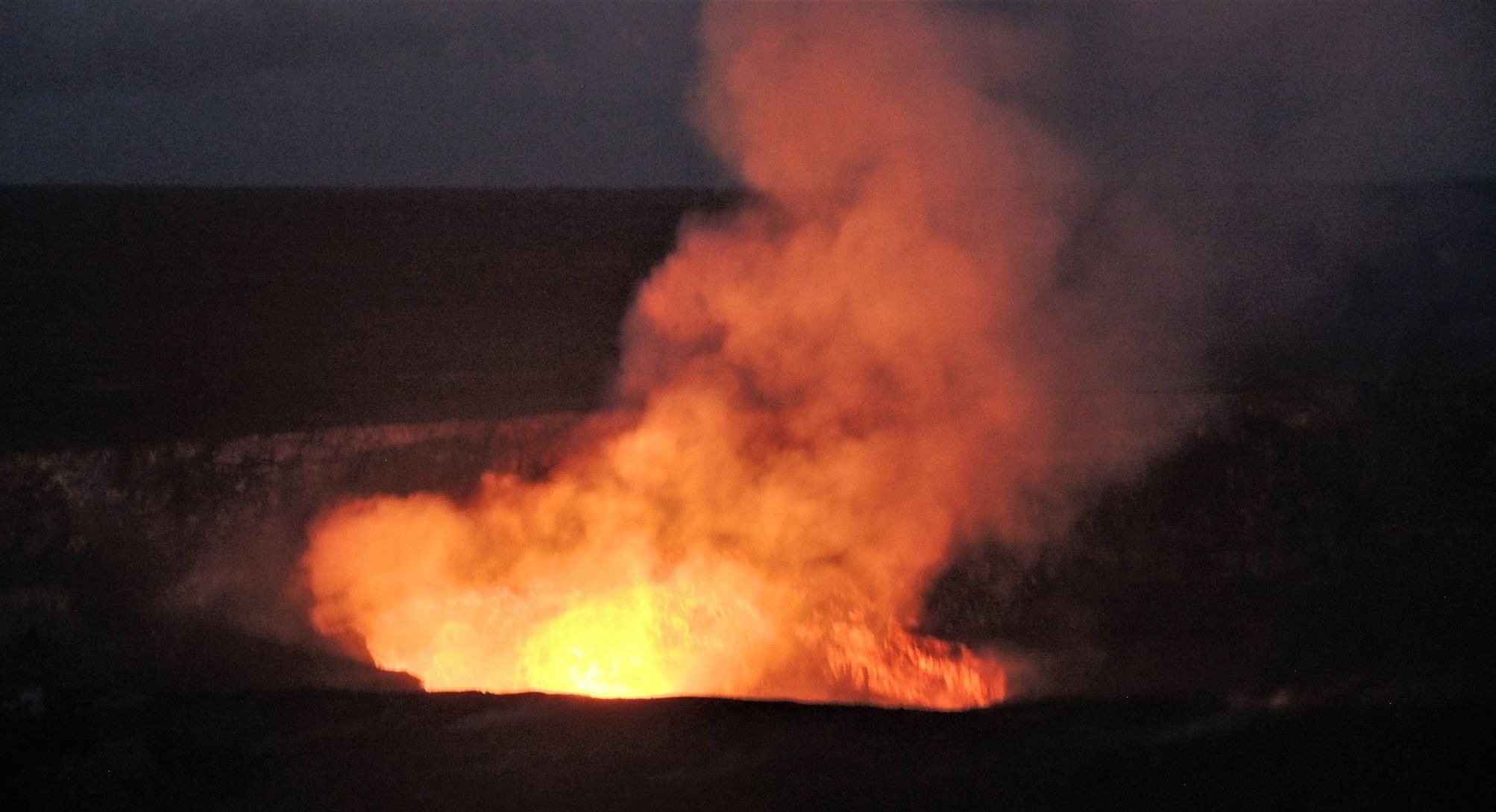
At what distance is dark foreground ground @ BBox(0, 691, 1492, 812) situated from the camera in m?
4.57

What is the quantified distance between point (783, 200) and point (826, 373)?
137cm

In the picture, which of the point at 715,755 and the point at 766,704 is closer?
the point at 715,755

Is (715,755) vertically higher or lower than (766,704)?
lower

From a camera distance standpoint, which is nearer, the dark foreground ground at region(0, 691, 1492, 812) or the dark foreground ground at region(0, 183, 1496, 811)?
the dark foreground ground at region(0, 691, 1492, 812)

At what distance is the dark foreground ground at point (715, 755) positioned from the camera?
457 cm

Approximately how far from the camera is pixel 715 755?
4910 mm

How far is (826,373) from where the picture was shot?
7848 millimetres

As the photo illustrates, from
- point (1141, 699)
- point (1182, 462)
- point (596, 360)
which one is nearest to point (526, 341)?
point (596, 360)

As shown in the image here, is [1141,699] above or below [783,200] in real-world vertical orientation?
below

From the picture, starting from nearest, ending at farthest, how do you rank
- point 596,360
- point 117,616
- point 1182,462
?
point 117,616 < point 1182,462 < point 596,360

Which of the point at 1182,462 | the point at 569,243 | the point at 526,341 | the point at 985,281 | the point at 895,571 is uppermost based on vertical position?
the point at 569,243

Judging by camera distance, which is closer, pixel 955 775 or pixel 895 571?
pixel 955 775

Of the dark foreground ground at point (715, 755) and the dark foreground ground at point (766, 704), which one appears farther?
the dark foreground ground at point (766, 704)

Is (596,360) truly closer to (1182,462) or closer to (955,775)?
(1182,462)
